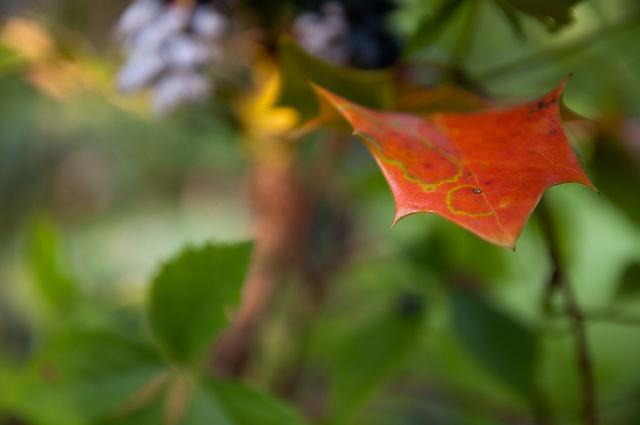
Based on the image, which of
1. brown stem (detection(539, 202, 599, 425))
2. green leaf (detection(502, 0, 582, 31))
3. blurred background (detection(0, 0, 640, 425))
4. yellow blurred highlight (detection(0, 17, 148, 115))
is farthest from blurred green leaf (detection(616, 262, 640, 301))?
yellow blurred highlight (detection(0, 17, 148, 115))

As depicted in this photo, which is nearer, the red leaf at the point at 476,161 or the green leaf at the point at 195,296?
the red leaf at the point at 476,161

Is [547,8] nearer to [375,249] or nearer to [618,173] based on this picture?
[618,173]

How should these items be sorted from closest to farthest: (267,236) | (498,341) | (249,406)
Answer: (249,406), (498,341), (267,236)

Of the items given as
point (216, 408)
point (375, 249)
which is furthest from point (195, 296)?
point (375, 249)

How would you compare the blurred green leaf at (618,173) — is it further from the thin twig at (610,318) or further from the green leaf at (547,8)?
the green leaf at (547,8)

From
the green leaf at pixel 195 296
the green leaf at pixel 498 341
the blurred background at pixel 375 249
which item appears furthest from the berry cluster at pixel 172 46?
the green leaf at pixel 498 341

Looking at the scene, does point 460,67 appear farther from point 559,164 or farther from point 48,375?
point 48,375
